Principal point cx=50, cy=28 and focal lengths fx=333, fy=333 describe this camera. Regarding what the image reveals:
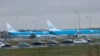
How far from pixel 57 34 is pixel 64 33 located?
4.82 m

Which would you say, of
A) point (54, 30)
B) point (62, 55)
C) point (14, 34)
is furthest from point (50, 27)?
point (62, 55)

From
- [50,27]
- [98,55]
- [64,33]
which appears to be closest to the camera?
[98,55]

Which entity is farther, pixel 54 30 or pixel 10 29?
pixel 10 29

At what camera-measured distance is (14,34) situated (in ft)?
603

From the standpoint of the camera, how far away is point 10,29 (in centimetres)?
19138

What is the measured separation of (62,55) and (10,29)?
159171 mm

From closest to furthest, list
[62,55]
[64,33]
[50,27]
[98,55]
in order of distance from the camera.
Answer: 1. [98,55]
2. [62,55]
3. [64,33]
4. [50,27]

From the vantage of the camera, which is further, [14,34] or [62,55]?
[14,34]

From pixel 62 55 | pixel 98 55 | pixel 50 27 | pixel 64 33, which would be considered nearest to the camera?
pixel 98 55

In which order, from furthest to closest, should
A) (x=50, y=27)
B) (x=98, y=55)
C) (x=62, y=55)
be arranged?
(x=50, y=27) < (x=62, y=55) < (x=98, y=55)

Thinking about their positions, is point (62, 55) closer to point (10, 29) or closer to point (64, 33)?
point (64, 33)

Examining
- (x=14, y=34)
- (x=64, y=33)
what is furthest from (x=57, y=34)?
(x=14, y=34)

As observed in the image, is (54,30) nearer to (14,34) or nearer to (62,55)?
(14,34)

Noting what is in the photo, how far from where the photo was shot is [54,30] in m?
174
